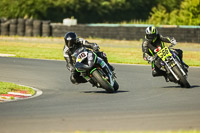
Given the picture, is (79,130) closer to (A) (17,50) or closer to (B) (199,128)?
(B) (199,128)

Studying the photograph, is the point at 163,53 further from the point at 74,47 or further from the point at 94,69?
the point at 74,47

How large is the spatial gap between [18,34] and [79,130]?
1158 inches

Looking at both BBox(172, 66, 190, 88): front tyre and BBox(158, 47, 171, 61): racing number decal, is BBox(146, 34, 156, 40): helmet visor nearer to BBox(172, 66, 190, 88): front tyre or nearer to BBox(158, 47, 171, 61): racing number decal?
BBox(158, 47, 171, 61): racing number decal

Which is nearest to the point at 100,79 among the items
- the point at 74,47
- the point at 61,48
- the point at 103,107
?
the point at 74,47

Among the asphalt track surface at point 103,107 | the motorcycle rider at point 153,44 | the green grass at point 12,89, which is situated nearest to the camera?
the asphalt track surface at point 103,107

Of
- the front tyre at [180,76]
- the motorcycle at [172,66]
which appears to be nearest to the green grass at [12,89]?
the motorcycle at [172,66]

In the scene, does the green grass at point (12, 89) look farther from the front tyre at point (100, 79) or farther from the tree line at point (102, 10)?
the tree line at point (102, 10)

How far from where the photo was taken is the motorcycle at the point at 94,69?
479 inches

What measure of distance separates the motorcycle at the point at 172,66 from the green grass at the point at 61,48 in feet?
25.5

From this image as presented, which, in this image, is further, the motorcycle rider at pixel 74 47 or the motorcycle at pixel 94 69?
the motorcycle rider at pixel 74 47

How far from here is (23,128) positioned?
25.1 feet

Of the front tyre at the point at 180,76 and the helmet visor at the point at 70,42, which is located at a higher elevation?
the helmet visor at the point at 70,42

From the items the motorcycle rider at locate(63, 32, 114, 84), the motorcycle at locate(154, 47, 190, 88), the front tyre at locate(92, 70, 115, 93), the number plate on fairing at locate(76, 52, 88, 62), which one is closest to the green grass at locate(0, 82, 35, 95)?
the motorcycle rider at locate(63, 32, 114, 84)

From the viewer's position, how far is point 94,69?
40.0ft
